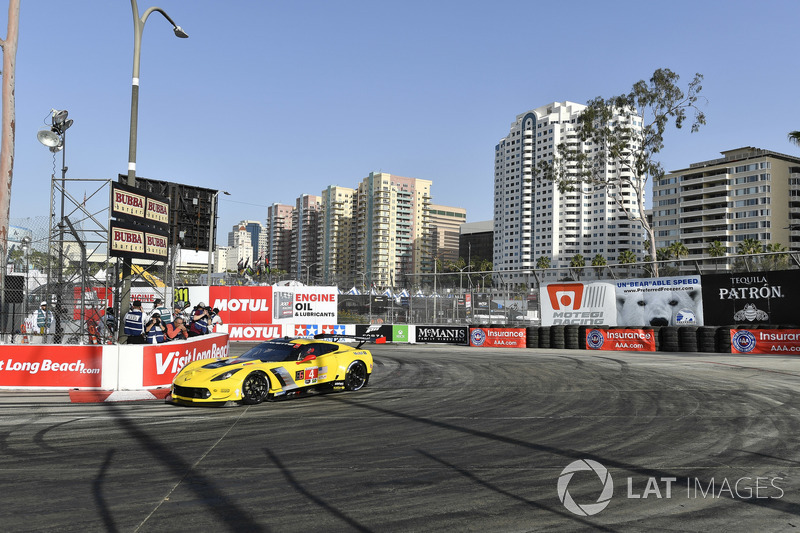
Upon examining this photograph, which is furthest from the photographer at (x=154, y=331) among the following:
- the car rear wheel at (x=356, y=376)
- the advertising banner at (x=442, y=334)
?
the advertising banner at (x=442, y=334)

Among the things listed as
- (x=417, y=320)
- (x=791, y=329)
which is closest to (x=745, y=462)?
(x=791, y=329)

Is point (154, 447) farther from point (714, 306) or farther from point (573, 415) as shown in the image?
point (714, 306)

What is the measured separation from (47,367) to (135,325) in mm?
2097

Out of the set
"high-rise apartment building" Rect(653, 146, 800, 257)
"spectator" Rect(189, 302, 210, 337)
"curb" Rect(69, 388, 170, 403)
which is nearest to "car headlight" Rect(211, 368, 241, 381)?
"curb" Rect(69, 388, 170, 403)

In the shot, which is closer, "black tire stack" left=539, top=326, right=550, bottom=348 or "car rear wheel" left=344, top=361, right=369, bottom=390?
"car rear wheel" left=344, top=361, right=369, bottom=390

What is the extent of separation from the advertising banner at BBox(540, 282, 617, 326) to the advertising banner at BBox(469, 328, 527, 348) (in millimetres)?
1719

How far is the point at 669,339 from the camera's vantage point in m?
25.1

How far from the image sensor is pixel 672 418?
10117 millimetres

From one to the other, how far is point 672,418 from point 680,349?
16.3 meters

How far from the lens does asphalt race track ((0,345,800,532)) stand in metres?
5.33

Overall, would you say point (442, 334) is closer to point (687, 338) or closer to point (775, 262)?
point (687, 338)

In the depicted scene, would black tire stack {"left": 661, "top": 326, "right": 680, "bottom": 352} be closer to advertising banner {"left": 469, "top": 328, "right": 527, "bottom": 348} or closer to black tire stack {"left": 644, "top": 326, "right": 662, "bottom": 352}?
black tire stack {"left": 644, "top": 326, "right": 662, "bottom": 352}

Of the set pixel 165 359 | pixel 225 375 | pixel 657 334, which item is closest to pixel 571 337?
pixel 657 334

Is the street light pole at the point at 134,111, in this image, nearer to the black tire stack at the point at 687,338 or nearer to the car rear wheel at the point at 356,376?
the car rear wheel at the point at 356,376
